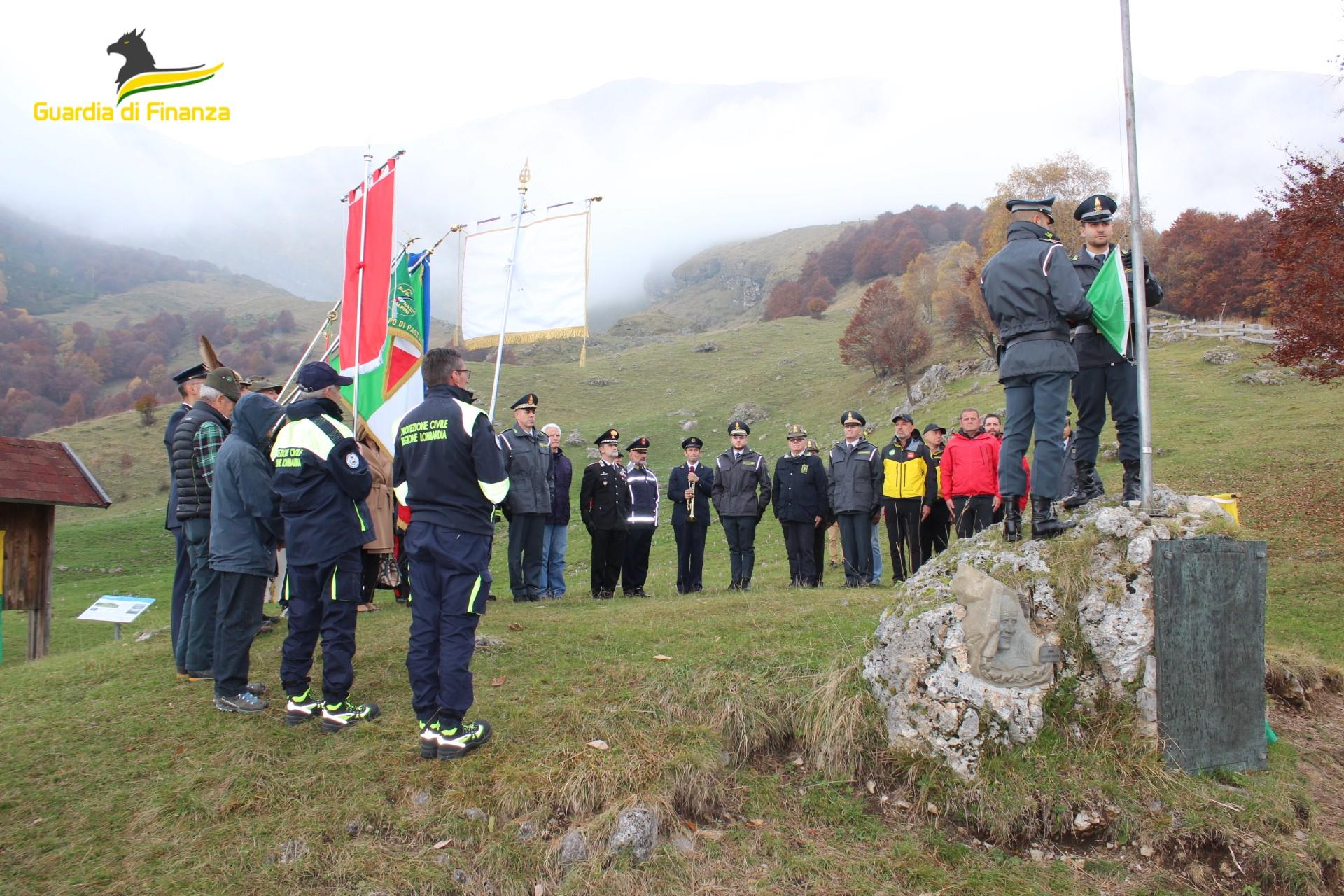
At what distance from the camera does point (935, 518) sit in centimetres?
1052

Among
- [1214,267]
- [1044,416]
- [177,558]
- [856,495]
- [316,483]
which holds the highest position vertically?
[1214,267]

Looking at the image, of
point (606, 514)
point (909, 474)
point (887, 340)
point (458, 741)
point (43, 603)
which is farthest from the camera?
point (887, 340)

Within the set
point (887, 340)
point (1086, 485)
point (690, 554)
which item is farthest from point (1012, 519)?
point (887, 340)

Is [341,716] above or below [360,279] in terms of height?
below

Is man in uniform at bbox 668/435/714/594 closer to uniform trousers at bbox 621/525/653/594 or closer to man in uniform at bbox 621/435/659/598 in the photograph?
man in uniform at bbox 621/435/659/598

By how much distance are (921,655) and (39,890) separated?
466 cm

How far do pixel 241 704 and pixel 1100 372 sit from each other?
650cm

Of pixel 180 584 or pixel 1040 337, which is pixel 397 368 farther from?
pixel 1040 337

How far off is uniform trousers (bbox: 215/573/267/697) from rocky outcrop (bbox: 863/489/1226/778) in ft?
14.2

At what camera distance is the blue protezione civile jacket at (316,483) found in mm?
5090

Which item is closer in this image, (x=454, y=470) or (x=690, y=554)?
(x=454, y=470)

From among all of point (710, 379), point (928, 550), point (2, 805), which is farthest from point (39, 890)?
point (710, 379)

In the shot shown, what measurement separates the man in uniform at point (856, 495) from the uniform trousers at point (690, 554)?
1976 millimetres

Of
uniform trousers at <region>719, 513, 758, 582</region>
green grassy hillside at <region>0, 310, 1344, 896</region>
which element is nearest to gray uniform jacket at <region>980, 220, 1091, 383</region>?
green grassy hillside at <region>0, 310, 1344, 896</region>
